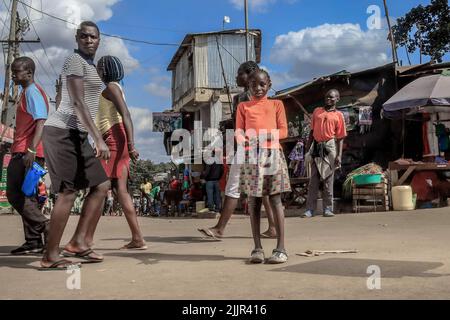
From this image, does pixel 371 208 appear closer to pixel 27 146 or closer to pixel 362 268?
pixel 362 268

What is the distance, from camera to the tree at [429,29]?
95.6ft

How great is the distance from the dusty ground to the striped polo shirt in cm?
115

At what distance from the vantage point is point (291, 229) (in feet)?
24.0

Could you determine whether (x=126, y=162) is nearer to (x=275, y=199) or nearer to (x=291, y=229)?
(x=275, y=199)

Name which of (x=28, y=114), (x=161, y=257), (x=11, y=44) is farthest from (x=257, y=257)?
(x=11, y=44)

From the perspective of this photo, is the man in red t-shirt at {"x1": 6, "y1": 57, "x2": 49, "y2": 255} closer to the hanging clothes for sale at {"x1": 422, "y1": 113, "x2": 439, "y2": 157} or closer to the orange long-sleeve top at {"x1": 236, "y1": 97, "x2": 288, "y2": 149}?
the orange long-sleeve top at {"x1": 236, "y1": 97, "x2": 288, "y2": 149}

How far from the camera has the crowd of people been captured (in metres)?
4.39

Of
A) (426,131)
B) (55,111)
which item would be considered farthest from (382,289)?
(426,131)

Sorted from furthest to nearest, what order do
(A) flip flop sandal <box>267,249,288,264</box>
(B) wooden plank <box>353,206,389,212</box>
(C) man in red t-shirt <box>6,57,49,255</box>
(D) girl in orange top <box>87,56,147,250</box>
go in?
1. (B) wooden plank <box>353,206,389,212</box>
2. (D) girl in orange top <box>87,56,147,250</box>
3. (C) man in red t-shirt <box>6,57,49,255</box>
4. (A) flip flop sandal <box>267,249,288,264</box>

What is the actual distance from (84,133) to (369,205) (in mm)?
7093

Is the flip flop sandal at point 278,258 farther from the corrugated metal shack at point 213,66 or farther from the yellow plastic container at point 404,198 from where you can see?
the corrugated metal shack at point 213,66

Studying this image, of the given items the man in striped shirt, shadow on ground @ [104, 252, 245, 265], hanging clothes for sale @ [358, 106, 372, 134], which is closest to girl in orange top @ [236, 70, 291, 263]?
shadow on ground @ [104, 252, 245, 265]

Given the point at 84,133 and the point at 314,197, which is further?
the point at 314,197
